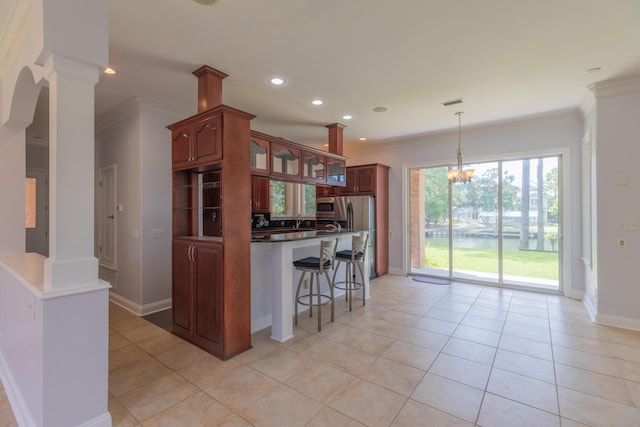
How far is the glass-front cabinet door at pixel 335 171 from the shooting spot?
191 inches

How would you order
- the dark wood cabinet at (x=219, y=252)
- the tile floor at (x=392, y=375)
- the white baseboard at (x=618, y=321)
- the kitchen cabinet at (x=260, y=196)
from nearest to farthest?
the tile floor at (x=392, y=375) → the dark wood cabinet at (x=219, y=252) → the white baseboard at (x=618, y=321) → the kitchen cabinet at (x=260, y=196)

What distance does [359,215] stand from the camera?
5.81 m

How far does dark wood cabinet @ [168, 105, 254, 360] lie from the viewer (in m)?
2.71

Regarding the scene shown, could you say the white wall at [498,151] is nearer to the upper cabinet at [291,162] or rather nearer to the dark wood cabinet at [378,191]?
the dark wood cabinet at [378,191]

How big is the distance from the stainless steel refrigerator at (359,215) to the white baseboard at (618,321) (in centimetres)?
327

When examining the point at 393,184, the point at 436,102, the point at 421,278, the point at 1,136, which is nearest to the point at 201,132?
the point at 1,136

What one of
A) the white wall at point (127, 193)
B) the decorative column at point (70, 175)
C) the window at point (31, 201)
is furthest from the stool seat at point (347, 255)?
the window at point (31, 201)

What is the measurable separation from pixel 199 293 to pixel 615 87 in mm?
5169

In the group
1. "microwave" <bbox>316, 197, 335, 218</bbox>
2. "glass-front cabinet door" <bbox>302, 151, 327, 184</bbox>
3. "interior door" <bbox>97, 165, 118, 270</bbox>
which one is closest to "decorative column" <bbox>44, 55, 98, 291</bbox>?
"glass-front cabinet door" <bbox>302, 151, 327, 184</bbox>

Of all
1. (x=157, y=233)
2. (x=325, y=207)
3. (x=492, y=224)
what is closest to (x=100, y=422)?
(x=157, y=233)

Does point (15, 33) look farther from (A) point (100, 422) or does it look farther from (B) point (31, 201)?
(B) point (31, 201)

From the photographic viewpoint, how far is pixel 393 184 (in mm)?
6289

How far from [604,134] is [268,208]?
473 centimetres

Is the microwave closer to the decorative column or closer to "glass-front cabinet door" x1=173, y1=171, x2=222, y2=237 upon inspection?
"glass-front cabinet door" x1=173, y1=171, x2=222, y2=237
